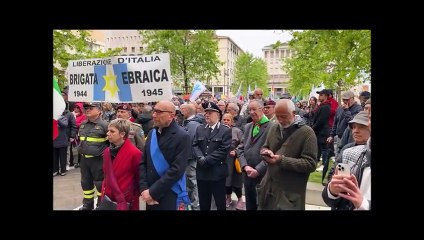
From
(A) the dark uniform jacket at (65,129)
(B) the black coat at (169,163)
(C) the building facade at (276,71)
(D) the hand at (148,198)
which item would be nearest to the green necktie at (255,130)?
(B) the black coat at (169,163)

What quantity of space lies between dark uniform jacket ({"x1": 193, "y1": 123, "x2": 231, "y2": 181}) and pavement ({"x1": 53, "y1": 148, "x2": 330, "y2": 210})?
879mm

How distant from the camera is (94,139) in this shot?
18.6 feet

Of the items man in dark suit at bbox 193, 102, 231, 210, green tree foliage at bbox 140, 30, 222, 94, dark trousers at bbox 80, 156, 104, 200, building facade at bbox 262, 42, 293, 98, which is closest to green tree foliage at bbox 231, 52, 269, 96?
building facade at bbox 262, 42, 293, 98

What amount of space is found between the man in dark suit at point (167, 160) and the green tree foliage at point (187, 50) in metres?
20.8

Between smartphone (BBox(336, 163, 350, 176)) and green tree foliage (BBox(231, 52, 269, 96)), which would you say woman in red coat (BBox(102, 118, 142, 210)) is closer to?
smartphone (BBox(336, 163, 350, 176))

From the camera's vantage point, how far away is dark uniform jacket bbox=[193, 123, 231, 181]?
18.0ft

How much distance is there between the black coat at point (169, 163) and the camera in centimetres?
397

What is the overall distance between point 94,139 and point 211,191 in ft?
6.17

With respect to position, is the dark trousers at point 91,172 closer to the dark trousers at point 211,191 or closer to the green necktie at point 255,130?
the dark trousers at point 211,191

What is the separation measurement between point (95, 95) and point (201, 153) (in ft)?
5.56

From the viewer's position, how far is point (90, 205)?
559 centimetres

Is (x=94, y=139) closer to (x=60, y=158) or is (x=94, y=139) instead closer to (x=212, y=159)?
(x=212, y=159)
